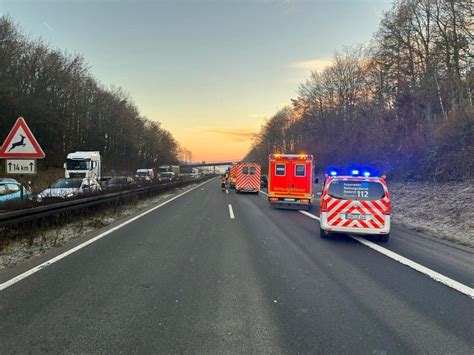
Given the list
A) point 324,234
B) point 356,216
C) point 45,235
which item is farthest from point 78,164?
point 356,216

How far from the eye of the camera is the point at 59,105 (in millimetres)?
44531

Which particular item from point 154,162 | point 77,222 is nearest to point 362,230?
point 77,222

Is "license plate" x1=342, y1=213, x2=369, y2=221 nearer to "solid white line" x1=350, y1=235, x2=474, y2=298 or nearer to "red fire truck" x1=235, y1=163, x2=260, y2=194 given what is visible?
"solid white line" x1=350, y1=235, x2=474, y2=298

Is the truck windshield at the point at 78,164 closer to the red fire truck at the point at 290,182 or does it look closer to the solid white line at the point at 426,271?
the red fire truck at the point at 290,182

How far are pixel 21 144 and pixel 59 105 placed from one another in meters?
39.5

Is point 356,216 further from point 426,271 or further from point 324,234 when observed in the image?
point 426,271

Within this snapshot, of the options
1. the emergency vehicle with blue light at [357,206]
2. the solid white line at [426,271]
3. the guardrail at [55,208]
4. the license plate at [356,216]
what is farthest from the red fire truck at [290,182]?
the solid white line at [426,271]

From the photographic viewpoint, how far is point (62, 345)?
359 centimetres

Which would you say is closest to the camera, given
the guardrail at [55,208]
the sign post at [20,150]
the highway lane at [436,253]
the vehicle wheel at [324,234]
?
the highway lane at [436,253]

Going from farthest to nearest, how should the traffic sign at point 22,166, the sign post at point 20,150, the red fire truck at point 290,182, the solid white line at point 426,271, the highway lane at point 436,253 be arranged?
the red fire truck at point 290,182 → the traffic sign at point 22,166 → the sign post at point 20,150 → the highway lane at point 436,253 → the solid white line at point 426,271

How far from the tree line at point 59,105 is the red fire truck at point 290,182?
2700cm

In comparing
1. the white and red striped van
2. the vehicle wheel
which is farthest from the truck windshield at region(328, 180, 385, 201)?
the vehicle wheel

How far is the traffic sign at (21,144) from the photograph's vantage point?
30.2 feet

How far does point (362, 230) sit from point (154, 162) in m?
83.5
